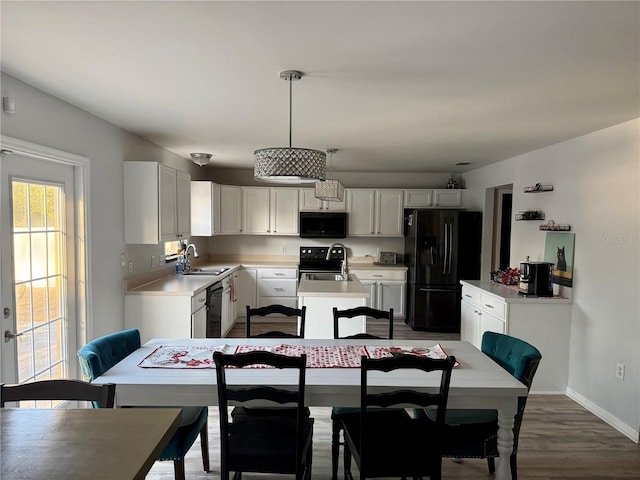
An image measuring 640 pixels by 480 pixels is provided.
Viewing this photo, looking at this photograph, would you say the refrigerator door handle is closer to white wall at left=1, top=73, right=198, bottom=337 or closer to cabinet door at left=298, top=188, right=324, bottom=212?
cabinet door at left=298, top=188, right=324, bottom=212

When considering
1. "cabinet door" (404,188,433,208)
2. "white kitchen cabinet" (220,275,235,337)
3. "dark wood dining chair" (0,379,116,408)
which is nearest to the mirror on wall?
"cabinet door" (404,188,433,208)

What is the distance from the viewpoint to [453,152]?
181 inches

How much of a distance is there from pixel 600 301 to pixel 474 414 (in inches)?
71.9

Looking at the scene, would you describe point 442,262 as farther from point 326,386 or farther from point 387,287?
point 326,386

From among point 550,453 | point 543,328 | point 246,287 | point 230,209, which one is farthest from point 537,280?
point 230,209

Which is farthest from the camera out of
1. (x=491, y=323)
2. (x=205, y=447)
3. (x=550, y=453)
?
(x=491, y=323)

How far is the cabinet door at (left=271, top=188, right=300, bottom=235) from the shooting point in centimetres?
628

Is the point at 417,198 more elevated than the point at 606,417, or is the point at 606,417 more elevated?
the point at 417,198

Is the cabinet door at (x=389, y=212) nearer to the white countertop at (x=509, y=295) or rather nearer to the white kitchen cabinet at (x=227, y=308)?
the white countertop at (x=509, y=295)

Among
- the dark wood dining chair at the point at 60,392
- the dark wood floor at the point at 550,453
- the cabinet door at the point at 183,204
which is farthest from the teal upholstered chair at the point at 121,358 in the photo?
the cabinet door at the point at 183,204

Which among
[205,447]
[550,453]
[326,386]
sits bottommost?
[550,453]

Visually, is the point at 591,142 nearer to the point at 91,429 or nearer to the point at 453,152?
the point at 453,152

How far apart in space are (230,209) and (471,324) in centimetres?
376

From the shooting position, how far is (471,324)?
4312 millimetres
